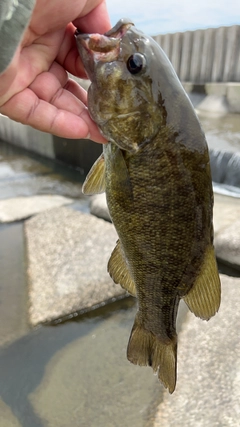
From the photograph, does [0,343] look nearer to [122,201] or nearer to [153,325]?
[153,325]

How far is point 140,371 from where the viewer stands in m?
2.75

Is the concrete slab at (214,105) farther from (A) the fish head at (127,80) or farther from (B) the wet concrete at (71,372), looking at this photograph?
(A) the fish head at (127,80)

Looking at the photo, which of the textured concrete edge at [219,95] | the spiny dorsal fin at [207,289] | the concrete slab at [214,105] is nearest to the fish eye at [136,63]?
the spiny dorsal fin at [207,289]

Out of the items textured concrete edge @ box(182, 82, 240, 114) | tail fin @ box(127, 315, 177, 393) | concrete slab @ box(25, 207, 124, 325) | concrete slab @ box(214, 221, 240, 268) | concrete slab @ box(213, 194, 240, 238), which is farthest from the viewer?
textured concrete edge @ box(182, 82, 240, 114)

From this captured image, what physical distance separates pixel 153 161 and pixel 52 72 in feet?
2.52

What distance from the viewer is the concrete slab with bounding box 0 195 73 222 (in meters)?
5.19

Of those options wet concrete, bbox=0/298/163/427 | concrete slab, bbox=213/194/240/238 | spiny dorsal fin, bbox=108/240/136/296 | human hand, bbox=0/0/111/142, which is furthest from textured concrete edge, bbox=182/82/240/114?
spiny dorsal fin, bbox=108/240/136/296

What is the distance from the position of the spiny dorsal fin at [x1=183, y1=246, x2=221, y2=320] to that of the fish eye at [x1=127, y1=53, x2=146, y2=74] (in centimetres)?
69

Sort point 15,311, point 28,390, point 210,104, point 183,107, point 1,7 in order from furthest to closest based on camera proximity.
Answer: point 210,104 → point 15,311 → point 28,390 → point 183,107 → point 1,7

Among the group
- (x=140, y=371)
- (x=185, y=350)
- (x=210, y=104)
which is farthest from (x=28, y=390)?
(x=210, y=104)

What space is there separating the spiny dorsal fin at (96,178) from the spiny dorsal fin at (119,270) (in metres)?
0.26

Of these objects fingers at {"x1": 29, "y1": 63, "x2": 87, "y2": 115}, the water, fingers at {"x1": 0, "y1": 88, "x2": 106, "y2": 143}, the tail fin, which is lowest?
the water

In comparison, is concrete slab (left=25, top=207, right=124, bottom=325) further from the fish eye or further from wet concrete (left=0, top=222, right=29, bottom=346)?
the fish eye

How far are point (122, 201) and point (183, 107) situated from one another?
0.40 meters
